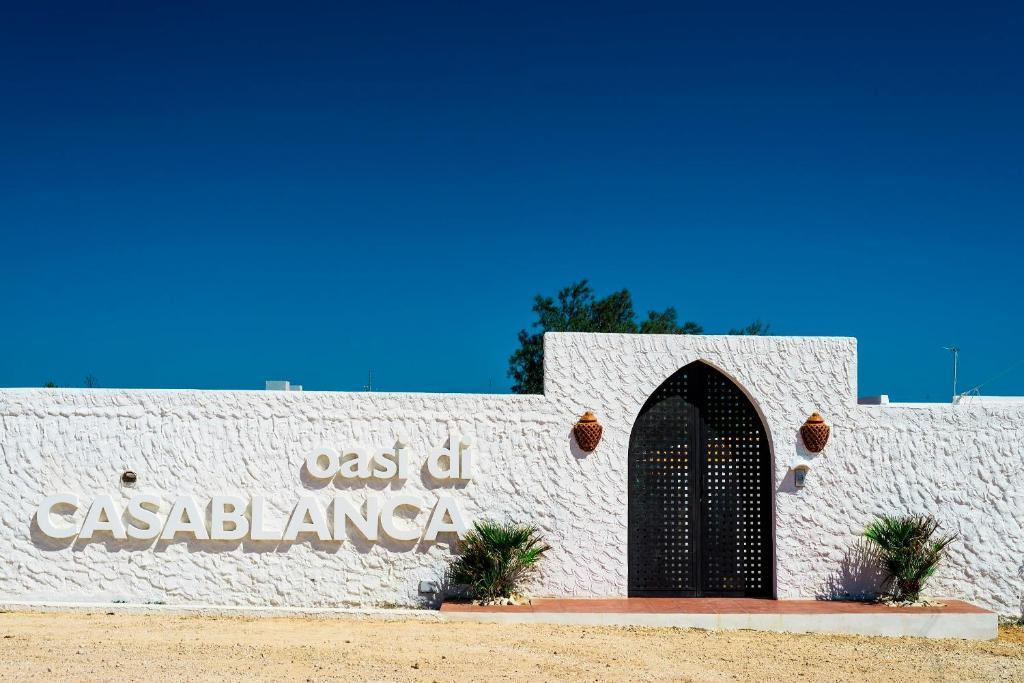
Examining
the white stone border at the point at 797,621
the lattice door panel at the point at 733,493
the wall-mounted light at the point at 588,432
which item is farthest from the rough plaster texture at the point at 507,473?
the white stone border at the point at 797,621

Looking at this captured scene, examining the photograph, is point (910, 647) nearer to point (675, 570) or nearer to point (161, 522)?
point (675, 570)

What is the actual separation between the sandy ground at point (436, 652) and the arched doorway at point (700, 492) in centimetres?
145

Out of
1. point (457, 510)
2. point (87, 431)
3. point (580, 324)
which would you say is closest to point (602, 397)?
point (457, 510)

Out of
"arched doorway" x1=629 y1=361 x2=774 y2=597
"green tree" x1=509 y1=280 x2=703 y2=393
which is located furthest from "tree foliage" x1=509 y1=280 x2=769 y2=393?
"arched doorway" x1=629 y1=361 x2=774 y2=597

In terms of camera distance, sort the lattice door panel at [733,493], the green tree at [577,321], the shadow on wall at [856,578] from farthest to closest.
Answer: the green tree at [577,321]
the lattice door panel at [733,493]
the shadow on wall at [856,578]

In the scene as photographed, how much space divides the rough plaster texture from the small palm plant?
0.72ft

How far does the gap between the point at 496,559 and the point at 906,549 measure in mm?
5149

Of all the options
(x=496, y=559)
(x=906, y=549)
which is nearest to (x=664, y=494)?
(x=496, y=559)

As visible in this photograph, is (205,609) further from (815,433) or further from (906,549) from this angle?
(906,549)

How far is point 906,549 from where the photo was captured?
11758mm

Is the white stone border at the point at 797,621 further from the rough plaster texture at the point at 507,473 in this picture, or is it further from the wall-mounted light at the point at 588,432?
the wall-mounted light at the point at 588,432

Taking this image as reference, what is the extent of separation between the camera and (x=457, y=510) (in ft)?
38.7

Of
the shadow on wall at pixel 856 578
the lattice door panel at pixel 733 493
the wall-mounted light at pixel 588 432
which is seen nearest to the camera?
the wall-mounted light at pixel 588 432

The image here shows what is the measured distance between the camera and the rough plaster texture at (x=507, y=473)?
38.6 feet
